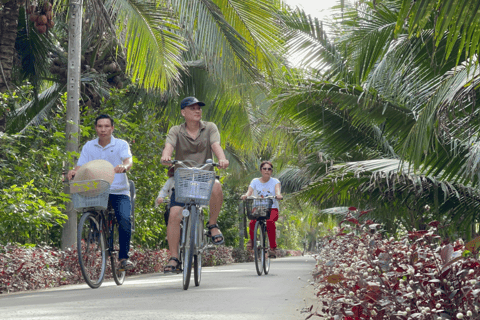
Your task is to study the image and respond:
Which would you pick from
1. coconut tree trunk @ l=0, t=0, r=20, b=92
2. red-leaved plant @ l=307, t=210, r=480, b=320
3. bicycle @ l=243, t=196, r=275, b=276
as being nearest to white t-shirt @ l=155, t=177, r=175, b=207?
bicycle @ l=243, t=196, r=275, b=276

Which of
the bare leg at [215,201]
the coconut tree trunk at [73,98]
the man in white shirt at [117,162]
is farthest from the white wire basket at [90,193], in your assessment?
the coconut tree trunk at [73,98]

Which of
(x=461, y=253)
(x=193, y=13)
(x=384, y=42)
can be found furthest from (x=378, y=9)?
(x=461, y=253)

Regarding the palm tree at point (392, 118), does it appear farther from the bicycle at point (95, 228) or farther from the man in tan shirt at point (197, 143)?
the bicycle at point (95, 228)

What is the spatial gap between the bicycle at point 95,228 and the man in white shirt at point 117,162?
13 centimetres

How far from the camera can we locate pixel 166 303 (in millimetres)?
6266

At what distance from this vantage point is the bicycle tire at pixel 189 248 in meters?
7.26

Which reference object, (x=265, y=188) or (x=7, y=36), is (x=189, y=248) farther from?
(x=7, y=36)

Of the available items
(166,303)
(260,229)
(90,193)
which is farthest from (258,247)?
(166,303)

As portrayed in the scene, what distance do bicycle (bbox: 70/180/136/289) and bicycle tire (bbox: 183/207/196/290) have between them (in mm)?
932

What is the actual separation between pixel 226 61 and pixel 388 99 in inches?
96.8

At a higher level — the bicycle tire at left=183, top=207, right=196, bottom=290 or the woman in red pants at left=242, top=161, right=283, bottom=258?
the woman in red pants at left=242, top=161, right=283, bottom=258

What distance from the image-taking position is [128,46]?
10.8 metres

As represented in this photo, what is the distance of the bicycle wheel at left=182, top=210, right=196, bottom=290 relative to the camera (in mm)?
7258

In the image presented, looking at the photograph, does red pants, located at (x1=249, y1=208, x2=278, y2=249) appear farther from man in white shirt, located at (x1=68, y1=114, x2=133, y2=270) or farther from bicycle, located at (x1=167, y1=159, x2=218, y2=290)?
bicycle, located at (x1=167, y1=159, x2=218, y2=290)
